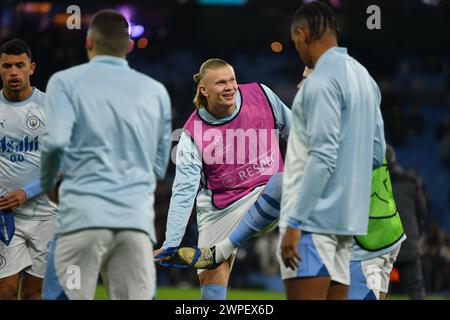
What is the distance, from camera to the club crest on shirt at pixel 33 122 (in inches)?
285

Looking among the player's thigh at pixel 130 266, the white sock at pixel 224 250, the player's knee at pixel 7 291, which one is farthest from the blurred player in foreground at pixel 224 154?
the player's thigh at pixel 130 266

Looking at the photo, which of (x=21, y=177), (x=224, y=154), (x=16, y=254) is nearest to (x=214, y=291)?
(x=224, y=154)

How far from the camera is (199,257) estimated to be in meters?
6.49

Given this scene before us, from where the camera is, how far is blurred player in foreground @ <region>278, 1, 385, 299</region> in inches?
195

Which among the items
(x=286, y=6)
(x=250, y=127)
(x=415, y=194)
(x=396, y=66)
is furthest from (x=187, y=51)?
(x=250, y=127)

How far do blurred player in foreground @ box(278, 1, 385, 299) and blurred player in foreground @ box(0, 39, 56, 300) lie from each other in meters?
2.74

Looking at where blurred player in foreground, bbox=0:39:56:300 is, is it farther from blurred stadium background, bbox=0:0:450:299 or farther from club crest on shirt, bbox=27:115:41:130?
blurred stadium background, bbox=0:0:450:299

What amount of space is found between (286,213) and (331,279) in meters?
0.46

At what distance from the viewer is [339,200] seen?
200 inches

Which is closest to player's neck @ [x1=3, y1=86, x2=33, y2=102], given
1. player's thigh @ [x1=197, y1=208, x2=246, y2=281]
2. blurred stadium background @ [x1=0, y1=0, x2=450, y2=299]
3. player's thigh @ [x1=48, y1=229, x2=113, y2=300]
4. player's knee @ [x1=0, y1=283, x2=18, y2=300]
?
player's knee @ [x1=0, y1=283, x2=18, y2=300]

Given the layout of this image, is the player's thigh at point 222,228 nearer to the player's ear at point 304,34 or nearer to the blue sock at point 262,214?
the blue sock at point 262,214

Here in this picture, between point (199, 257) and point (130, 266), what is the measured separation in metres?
1.55

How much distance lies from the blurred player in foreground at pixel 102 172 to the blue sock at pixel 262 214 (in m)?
1.60

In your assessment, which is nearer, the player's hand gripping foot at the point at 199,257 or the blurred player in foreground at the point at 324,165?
the blurred player in foreground at the point at 324,165
